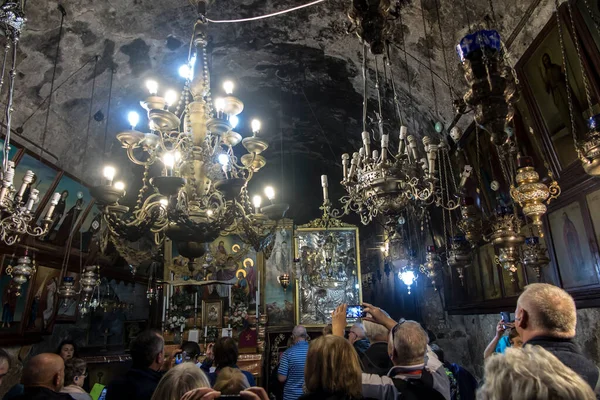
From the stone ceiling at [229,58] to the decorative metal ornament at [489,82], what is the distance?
2.51 meters

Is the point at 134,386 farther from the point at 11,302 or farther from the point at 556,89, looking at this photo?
the point at 11,302

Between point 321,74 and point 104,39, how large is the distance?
4.51 meters

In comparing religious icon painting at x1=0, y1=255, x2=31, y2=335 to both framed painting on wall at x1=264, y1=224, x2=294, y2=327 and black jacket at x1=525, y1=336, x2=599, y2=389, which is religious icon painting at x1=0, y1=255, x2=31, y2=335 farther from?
black jacket at x1=525, y1=336, x2=599, y2=389

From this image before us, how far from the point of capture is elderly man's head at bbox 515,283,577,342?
1990 mm

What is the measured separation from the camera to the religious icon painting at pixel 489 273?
6809 mm

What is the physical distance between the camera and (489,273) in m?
7.11

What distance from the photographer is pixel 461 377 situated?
338 cm

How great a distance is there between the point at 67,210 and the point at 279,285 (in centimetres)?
641

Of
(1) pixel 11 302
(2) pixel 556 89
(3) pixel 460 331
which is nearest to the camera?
(2) pixel 556 89

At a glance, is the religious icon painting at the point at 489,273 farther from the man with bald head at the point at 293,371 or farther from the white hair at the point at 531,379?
the white hair at the point at 531,379

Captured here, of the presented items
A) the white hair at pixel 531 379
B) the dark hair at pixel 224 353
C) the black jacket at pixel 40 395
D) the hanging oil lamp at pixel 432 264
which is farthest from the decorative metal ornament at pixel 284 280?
the white hair at pixel 531 379

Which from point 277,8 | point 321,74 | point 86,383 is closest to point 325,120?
point 321,74

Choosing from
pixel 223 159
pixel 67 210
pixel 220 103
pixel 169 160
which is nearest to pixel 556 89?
pixel 220 103

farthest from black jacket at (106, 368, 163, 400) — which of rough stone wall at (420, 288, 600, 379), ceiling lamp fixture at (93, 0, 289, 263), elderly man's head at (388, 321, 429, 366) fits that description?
rough stone wall at (420, 288, 600, 379)
